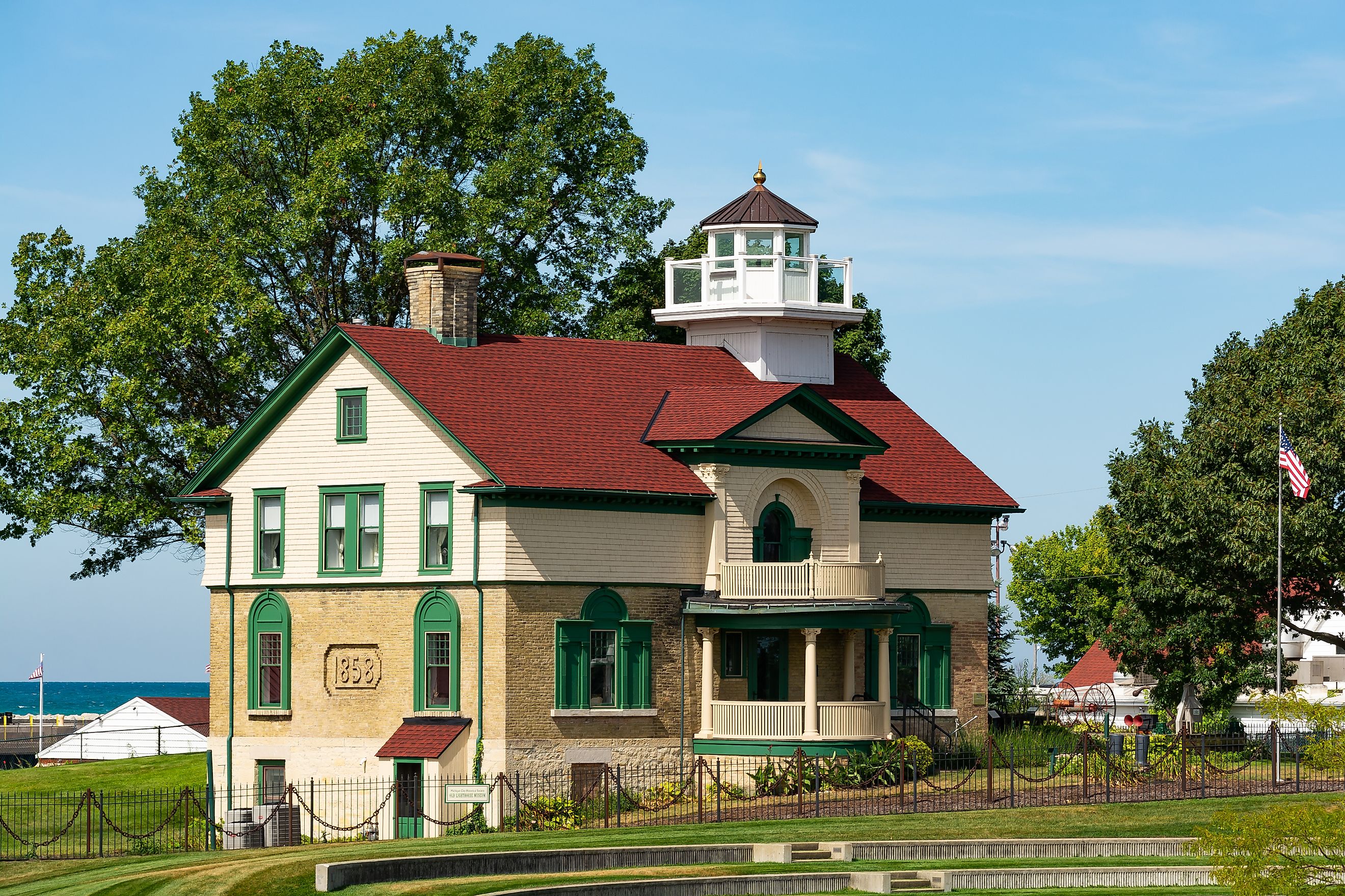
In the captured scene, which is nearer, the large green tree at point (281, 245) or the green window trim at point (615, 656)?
the green window trim at point (615, 656)

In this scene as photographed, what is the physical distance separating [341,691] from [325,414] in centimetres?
621

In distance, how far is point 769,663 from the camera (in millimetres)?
49219

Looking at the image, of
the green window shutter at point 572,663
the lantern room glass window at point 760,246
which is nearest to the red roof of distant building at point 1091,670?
the lantern room glass window at point 760,246

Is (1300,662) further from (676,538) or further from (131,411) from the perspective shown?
(131,411)

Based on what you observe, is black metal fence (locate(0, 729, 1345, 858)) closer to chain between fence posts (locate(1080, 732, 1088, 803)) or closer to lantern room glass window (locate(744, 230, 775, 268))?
chain between fence posts (locate(1080, 732, 1088, 803))

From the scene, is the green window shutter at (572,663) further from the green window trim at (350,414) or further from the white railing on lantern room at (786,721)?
the green window trim at (350,414)

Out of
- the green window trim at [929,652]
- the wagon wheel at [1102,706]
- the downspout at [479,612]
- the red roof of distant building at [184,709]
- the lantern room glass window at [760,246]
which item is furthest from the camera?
the red roof of distant building at [184,709]

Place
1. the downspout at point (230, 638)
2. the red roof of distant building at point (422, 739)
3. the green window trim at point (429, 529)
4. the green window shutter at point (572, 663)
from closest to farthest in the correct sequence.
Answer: the red roof of distant building at point (422, 739)
the green window shutter at point (572, 663)
the green window trim at point (429, 529)
the downspout at point (230, 638)

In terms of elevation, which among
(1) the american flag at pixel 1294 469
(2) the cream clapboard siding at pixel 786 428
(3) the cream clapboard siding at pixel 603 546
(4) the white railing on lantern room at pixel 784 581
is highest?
(2) the cream clapboard siding at pixel 786 428

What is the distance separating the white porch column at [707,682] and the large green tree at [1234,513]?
12443 millimetres

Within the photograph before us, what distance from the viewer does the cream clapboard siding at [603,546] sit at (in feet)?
150

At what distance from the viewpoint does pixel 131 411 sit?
2216 inches

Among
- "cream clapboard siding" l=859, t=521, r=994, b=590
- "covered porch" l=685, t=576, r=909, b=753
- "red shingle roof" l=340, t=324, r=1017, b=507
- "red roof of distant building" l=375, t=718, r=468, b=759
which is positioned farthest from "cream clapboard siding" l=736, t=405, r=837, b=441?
"red roof of distant building" l=375, t=718, r=468, b=759

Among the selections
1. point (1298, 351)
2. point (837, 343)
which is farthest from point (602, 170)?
point (1298, 351)
